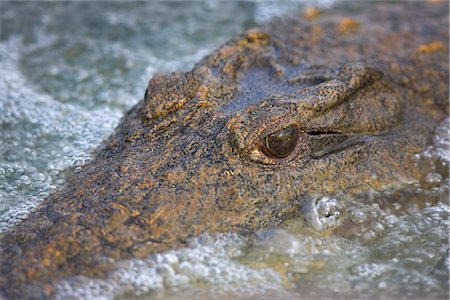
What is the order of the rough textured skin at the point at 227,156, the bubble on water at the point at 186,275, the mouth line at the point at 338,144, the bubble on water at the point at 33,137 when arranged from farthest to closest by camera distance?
the bubble on water at the point at 33,137 → the mouth line at the point at 338,144 → the rough textured skin at the point at 227,156 → the bubble on water at the point at 186,275

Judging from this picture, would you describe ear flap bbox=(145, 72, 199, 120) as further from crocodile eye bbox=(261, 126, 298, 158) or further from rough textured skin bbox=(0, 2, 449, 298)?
crocodile eye bbox=(261, 126, 298, 158)

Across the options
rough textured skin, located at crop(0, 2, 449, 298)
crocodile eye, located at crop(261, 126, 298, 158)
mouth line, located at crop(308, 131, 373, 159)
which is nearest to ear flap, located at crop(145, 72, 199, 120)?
rough textured skin, located at crop(0, 2, 449, 298)

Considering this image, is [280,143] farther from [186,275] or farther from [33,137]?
[33,137]

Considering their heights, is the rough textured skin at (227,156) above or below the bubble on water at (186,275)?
above

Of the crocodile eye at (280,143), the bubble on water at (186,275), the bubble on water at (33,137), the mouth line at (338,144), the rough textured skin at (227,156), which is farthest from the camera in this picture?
the bubble on water at (33,137)

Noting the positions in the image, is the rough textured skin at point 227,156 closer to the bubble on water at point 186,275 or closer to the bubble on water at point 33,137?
the bubble on water at point 186,275

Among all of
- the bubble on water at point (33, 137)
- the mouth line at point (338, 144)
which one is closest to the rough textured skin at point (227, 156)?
the mouth line at point (338, 144)

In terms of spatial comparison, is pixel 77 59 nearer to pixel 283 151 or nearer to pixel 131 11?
pixel 131 11
